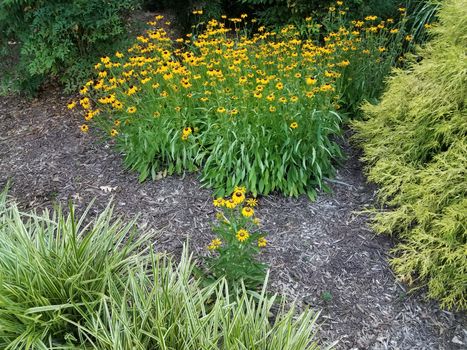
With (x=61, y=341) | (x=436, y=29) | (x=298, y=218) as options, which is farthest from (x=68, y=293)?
(x=436, y=29)

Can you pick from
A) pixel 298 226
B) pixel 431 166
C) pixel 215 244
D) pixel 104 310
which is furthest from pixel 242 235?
pixel 431 166

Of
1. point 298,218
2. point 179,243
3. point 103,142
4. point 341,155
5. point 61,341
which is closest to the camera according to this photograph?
point 61,341

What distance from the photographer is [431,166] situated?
8.73 ft

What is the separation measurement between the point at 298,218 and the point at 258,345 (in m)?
1.19

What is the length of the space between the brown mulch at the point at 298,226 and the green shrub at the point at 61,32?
645 millimetres

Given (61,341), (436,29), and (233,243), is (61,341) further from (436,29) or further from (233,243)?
(436,29)

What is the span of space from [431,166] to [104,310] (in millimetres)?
2052

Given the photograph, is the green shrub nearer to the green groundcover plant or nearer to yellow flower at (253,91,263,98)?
yellow flower at (253,91,263,98)

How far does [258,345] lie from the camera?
73.7 inches

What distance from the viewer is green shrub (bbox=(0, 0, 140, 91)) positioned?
3910 mm

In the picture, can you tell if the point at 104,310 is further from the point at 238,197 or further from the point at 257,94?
the point at 257,94

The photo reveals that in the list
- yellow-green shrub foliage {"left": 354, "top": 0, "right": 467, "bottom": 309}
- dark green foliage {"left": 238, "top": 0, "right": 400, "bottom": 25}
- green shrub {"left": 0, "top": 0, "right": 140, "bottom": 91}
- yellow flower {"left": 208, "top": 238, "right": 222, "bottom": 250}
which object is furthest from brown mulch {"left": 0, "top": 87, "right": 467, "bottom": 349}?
dark green foliage {"left": 238, "top": 0, "right": 400, "bottom": 25}

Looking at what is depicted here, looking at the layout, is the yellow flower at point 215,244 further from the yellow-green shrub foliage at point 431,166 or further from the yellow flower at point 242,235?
the yellow-green shrub foliage at point 431,166

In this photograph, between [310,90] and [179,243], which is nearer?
[179,243]
